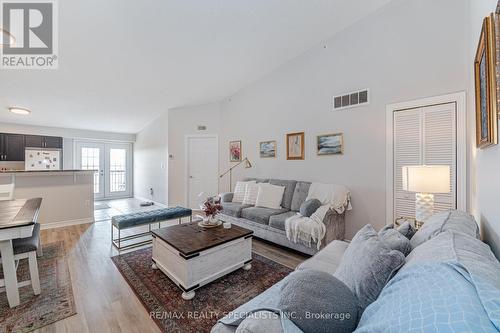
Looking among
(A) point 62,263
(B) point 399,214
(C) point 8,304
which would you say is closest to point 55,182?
(A) point 62,263

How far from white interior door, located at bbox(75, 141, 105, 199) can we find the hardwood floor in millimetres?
3493

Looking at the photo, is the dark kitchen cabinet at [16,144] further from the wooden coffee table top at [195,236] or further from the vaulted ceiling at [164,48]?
the wooden coffee table top at [195,236]

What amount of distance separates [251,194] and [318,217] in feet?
4.86

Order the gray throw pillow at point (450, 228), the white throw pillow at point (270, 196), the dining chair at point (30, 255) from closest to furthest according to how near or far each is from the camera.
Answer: the gray throw pillow at point (450, 228), the dining chair at point (30, 255), the white throw pillow at point (270, 196)

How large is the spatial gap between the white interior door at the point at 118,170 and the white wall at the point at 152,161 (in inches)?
11.1

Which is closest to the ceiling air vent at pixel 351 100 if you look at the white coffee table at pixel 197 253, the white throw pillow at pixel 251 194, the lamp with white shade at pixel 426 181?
the lamp with white shade at pixel 426 181

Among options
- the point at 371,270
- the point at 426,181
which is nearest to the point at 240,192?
the point at 426,181

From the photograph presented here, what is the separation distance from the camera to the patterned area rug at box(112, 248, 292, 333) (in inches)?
67.4

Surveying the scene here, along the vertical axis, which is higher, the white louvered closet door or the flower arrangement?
the white louvered closet door

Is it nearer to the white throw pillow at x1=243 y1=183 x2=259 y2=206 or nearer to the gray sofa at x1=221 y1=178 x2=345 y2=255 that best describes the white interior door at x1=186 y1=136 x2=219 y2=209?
the gray sofa at x1=221 y1=178 x2=345 y2=255

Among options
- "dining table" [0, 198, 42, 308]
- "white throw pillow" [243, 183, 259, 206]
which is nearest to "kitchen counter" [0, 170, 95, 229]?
"dining table" [0, 198, 42, 308]

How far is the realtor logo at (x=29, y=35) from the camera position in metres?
2.27

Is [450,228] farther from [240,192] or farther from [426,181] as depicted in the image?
[240,192]

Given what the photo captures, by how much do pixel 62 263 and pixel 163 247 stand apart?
1394 mm
